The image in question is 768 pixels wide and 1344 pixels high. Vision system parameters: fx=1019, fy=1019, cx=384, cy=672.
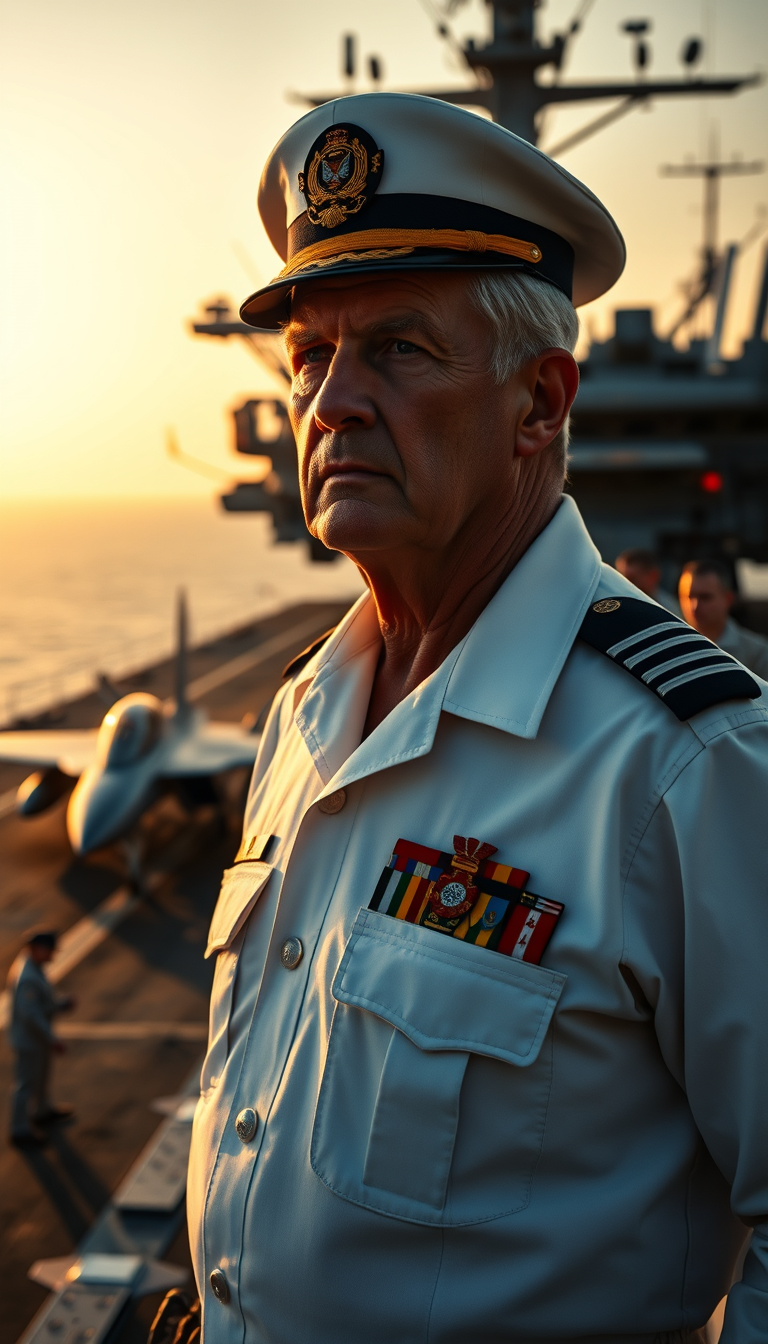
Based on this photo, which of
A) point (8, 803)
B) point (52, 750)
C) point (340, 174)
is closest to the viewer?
point (340, 174)

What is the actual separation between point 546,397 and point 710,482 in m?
18.1

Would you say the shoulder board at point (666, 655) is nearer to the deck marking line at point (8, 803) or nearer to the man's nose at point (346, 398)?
the man's nose at point (346, 398)

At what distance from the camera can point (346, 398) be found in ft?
5.50

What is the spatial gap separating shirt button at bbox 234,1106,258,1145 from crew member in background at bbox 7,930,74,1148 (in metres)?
7.19

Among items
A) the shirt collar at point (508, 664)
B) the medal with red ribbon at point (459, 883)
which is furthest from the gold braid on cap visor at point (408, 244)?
the medal with red ribbon at point (459, 883)

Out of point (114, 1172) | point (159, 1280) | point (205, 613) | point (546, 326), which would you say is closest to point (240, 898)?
point (546, 326)

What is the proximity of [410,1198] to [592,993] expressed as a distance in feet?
1.33

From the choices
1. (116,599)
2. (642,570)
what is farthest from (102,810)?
(116,599)

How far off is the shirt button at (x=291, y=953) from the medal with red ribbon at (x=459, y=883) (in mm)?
277

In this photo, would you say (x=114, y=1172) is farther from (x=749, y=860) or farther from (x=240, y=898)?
(x=749, y=860)

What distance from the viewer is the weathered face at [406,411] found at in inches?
65.7

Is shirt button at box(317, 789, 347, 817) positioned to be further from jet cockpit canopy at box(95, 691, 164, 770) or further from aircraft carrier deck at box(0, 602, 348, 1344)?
jet cockpit canopy at box(95, 691, 164, 770)

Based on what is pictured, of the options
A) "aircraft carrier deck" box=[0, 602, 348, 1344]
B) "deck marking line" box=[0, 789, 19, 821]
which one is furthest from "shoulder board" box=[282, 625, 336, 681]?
"deck marking line" box=[0, 789, 19, 821]

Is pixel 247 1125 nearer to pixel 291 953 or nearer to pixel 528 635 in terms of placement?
pixel 291 953
